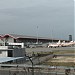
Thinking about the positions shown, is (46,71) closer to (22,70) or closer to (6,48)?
(22,70)

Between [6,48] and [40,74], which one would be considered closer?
[40,74]

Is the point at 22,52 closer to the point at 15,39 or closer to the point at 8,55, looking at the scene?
the point at 8,55

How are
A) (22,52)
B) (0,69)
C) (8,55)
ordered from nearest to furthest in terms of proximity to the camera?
(0,69) < (8,55) < (22,52)

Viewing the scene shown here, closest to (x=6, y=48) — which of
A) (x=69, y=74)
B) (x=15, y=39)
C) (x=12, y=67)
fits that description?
(x=12, y=67)

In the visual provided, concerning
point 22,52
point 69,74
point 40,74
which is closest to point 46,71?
point 40,74

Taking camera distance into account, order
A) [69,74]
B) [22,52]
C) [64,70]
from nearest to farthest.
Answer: [69,74], [64,70], [22,52]

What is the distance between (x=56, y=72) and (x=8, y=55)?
34.4 metres

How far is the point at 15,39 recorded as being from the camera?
155625 millimetres

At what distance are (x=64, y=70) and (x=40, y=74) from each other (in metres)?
2.81

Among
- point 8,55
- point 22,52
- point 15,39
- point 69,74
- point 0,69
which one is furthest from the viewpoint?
point 15,39

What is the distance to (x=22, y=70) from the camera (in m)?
30.1

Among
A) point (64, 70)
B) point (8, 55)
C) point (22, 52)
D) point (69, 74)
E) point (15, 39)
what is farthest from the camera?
point (15, 39)

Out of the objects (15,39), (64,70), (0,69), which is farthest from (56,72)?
A: (15,39)

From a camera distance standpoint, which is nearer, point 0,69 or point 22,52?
point 0,69
